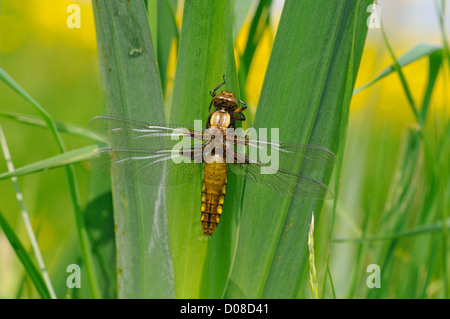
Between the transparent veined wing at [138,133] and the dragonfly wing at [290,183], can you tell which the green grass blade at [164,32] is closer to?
the transparent veined wing at [138,133]

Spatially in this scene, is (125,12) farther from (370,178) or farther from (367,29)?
(370,178)

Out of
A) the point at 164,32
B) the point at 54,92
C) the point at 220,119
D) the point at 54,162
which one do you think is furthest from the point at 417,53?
the point at 54,92

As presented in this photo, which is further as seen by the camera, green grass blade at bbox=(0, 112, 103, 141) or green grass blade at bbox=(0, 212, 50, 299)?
green grass blade at bbox=(0, 112, 103, 141)

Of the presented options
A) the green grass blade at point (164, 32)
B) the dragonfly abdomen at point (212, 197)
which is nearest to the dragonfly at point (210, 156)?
the dragonfly abdomen at point (212, 197)

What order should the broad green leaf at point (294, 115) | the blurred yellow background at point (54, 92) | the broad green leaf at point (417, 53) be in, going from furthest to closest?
the blurred yellow background at point (54, 92)
the broad green leaf at point (417, 53)
the broad green leaf at point (294, 115)

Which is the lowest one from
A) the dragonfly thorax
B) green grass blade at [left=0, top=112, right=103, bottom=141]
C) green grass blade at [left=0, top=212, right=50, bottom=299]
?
green grass blade at [left=0, top=212, right=50, bottom=299]

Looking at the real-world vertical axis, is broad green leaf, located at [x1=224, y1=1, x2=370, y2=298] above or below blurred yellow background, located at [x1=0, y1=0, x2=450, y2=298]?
below

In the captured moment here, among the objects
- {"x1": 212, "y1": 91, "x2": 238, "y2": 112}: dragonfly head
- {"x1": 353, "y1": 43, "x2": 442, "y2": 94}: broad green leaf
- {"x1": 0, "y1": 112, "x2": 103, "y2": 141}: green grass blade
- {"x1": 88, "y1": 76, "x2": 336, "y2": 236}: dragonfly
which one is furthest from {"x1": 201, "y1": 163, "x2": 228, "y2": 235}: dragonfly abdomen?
{"x1": 353, "y1": 43, "x2": 442, "y2": 94}: broad green leaf

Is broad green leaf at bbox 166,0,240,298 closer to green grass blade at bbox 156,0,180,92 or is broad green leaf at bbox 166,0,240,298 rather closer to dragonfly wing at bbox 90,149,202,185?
dragonfly wing at bbox 90,149,202,185
